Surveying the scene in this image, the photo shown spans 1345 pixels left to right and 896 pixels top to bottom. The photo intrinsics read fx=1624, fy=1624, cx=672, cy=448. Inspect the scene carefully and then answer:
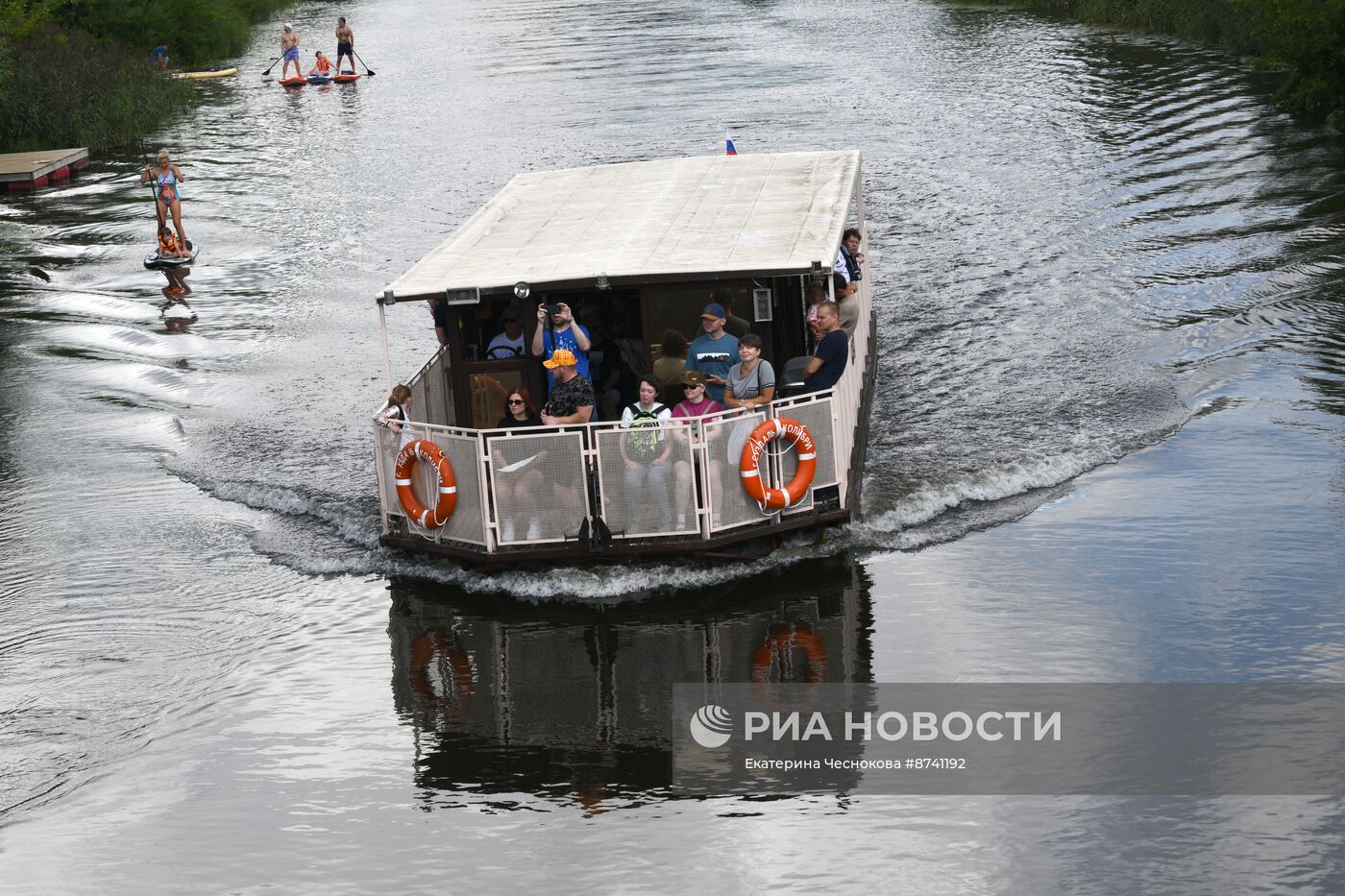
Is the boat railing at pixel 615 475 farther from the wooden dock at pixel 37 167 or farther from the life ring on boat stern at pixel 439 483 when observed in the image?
the wooden dock at pixel 37 167

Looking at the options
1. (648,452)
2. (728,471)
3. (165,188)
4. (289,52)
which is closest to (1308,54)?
(165,188)

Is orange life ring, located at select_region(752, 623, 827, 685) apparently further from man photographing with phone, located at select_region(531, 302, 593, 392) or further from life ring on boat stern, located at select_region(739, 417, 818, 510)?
man photographing with phone, located at select_region(531, 302, 593, 392)

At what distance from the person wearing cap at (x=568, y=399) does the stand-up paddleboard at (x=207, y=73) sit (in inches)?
1723

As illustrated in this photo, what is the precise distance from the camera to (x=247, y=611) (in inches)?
581

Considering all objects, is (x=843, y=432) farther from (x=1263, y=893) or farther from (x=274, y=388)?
(x=274, y=388)

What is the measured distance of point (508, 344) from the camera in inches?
613

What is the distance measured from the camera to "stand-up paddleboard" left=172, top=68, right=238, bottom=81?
55188 mm

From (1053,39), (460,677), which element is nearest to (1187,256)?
(460,677)

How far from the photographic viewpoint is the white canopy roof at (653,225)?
14.8 metres

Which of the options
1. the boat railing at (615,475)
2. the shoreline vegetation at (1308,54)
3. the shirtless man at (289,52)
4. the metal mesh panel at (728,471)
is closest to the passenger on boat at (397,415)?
the boat railing at (615,475)

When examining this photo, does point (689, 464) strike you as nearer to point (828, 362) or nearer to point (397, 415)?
point (828, 362)

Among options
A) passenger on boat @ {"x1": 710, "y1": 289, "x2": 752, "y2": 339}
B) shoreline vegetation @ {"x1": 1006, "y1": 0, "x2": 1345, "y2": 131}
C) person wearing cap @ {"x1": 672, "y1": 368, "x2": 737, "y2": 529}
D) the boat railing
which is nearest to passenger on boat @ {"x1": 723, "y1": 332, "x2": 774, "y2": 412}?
person wearing cap @ {"x1": 672, "y1": 368, "x2": 737, "y2": 529}
